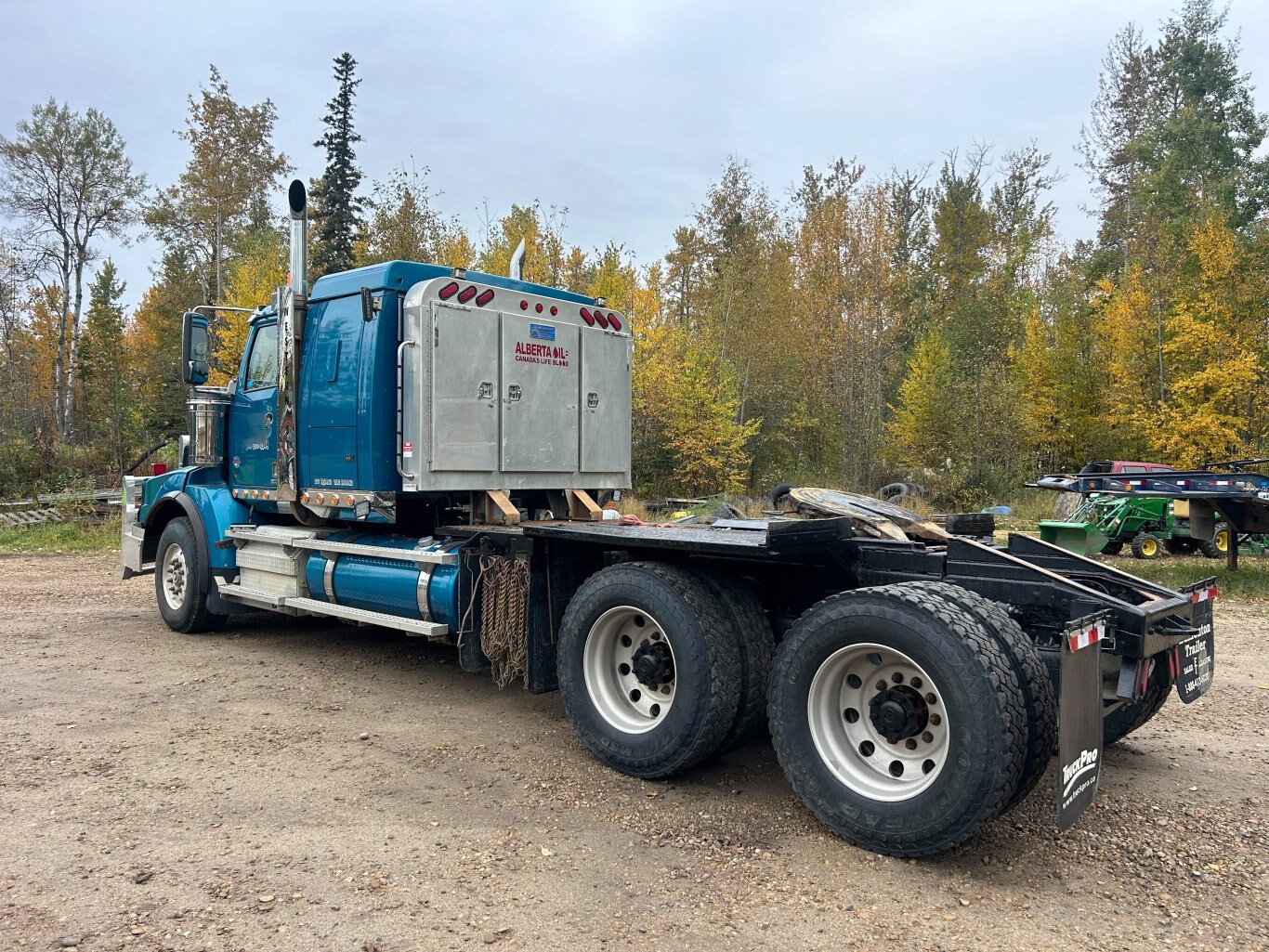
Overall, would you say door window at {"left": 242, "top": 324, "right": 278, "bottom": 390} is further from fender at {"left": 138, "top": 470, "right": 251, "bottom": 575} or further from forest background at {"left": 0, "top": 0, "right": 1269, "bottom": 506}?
forest background at {"left": 0, "top": 0, "right": 1269, "bottom": 506}

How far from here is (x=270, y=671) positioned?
682 cm

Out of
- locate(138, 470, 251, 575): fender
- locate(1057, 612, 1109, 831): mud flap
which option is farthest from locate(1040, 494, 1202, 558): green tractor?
locate(138, 470, 251, 575): fender

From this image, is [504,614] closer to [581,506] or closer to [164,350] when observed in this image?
[581,506]

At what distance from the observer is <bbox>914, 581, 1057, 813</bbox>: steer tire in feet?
11.1

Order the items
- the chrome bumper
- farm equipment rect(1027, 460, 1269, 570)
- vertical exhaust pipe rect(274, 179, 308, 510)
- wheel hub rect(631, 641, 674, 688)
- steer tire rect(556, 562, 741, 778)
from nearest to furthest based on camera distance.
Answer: steer tire rect(556, 562, 741, 778) → wheel hub rect(631, 641, 674, 688) → vertical exhaust pipe rect(274, 179, 308, 510) → the chrome bumper → farm equipment rect(1027, 460, 1269, 570)

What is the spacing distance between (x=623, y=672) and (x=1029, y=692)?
2.16 meters

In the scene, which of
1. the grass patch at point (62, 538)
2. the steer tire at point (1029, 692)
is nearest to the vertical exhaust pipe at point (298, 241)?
the steer tire at point (1029, 692)

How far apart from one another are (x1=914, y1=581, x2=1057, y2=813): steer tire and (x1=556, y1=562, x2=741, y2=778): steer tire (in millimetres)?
1215

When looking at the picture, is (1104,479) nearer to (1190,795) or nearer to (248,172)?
(1190,795)

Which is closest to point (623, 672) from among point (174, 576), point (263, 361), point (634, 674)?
point (634, 674)

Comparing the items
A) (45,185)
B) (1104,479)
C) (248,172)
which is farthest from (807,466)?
(45,185)

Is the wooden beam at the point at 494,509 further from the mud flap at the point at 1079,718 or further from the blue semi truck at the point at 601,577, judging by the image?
the mud flap at the point at 1079,718

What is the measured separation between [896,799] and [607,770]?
1684 mm

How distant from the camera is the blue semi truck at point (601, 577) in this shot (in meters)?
3.46
